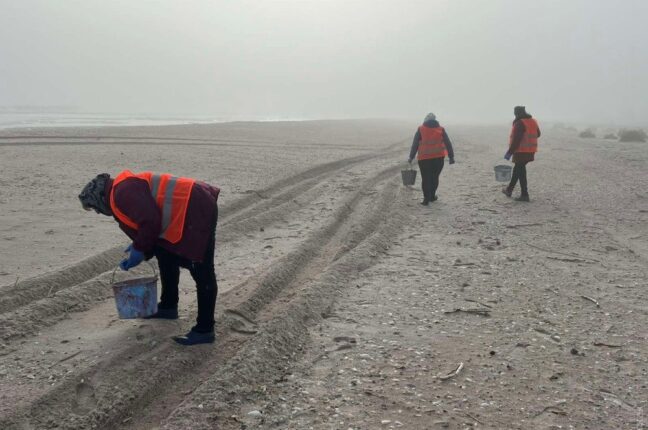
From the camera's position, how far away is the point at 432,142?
36.5 feet

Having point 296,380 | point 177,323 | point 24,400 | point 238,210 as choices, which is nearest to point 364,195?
point 238,210

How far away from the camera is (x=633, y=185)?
46.2 feet

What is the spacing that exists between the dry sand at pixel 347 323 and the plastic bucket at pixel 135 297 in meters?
0.19

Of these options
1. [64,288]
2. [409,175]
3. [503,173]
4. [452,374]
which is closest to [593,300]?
[452,374]

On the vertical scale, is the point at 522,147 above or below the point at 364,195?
above

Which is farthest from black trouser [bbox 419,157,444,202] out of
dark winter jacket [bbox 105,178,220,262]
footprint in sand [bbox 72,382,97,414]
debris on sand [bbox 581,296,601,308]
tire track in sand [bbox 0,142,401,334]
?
footprint in sand [bbox 72,382,97,414]

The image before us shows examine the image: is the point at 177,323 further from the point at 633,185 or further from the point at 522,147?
the point at 633,185

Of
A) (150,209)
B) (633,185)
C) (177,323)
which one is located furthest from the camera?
(633,185)

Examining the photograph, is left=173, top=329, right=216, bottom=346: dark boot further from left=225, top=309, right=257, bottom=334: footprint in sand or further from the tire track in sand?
the tire track in sand

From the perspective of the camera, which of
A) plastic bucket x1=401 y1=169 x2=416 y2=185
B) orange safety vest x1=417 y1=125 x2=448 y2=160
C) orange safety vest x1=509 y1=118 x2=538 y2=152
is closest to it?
orange safety vest x1=417 y1=125 x2=448 y2=160

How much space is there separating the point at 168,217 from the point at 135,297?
2.70 ft

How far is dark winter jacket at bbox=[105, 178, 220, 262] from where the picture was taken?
433 centimetres

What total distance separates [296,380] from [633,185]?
515 inches

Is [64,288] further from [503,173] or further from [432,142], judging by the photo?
[503,173]
